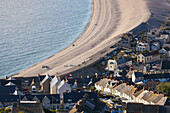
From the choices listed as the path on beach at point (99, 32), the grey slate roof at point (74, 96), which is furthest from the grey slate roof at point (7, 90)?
the path on beach at point (99, 32)

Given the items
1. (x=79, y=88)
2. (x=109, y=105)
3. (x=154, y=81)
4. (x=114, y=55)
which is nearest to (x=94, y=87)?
(x=79, y=88)

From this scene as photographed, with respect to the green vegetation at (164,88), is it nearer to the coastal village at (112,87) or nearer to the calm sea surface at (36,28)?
the coastal village at (112,87)

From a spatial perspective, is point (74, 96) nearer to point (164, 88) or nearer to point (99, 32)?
point (164, 88)

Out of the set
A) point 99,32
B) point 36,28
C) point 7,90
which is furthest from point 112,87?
point 36,28

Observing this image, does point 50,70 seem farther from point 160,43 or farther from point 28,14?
point 28,14

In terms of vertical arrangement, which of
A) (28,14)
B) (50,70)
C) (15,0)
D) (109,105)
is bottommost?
(109,105)

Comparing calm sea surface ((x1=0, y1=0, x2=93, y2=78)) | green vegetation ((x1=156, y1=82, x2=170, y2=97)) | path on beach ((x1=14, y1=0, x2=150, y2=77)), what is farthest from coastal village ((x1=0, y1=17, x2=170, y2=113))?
calm sea surface ((x1=0, y1=0, x2=93, y2=78))
